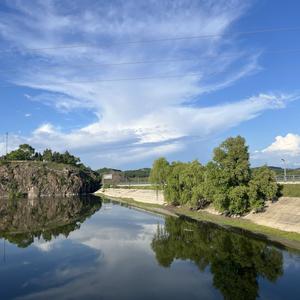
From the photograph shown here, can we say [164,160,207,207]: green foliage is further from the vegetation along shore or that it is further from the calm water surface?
the calm water surface

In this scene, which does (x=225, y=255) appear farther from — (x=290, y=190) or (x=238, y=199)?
(x=290, y=190)

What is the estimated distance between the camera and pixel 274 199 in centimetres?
7819

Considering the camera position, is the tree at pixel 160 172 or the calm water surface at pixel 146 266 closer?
the calm water surface at pixel 146 266

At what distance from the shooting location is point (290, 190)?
256 ft

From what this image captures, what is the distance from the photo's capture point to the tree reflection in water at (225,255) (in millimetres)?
38750

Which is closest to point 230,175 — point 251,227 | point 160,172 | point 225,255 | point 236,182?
point 236,182

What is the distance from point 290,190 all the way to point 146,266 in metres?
42.4

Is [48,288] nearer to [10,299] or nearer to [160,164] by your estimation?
[10,299]

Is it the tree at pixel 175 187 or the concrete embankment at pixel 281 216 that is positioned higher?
the tree at pixel 175 187

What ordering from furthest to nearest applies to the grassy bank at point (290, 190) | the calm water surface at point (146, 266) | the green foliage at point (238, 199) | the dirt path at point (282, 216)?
the green foliage at point (238, 199)
the grassy bank at point (290, 190)
the dirt path at point (282, 216)
the calm water surface at point (146, 266)

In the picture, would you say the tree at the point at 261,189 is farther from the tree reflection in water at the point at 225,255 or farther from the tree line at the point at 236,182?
the tree reflection in water at the point at 225,255

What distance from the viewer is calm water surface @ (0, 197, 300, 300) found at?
118 feet

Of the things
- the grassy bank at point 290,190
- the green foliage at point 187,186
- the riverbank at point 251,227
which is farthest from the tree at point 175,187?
the grassy bank at point 290,190

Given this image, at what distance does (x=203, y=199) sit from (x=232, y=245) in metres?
45.4
